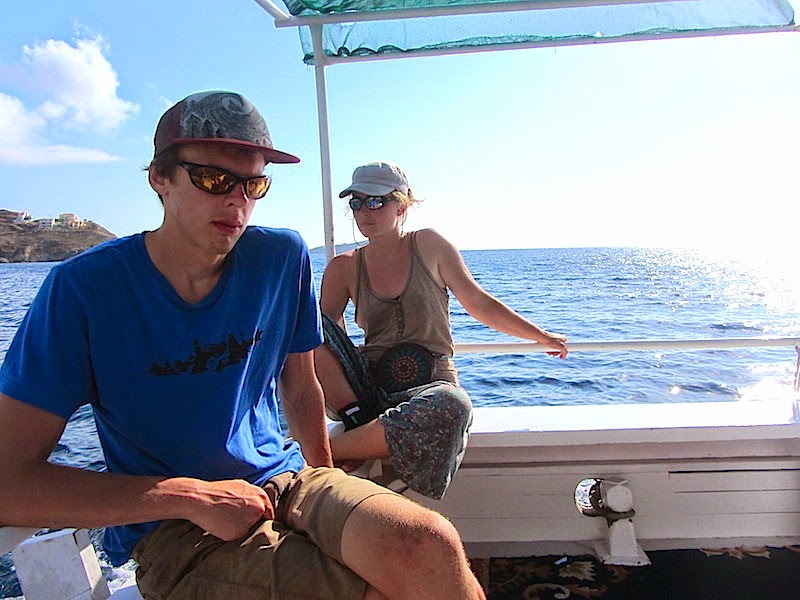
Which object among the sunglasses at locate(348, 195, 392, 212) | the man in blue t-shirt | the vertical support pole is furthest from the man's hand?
the vertical support pole

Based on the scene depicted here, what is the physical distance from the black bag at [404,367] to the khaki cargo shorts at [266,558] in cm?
88

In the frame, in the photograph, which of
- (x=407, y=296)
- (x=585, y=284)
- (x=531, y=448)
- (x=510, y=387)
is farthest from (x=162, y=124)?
(x=585, y=284)

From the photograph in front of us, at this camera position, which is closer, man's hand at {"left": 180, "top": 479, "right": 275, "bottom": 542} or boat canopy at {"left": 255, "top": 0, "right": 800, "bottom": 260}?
man's hand at {"left": 180, "top": 479, "right": 275, "bottom": 542}

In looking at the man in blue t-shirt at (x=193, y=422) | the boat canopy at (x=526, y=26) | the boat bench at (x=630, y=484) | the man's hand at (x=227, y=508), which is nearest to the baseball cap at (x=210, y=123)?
the man in blue t-shirt at (x=193, y=422)

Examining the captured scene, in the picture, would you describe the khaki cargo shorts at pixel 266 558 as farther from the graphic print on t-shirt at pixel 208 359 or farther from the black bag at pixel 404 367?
the black bag at pixel 404 367

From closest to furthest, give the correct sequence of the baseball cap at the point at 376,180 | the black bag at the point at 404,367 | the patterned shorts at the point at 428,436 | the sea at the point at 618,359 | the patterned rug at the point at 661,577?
the patterned shorts at the point at 428,436 → the patterned rug at the point at 661,577 → the black bag at the point at 404,367 → the baseball cap at the point at 376,180 → the sea at the point at 618,359

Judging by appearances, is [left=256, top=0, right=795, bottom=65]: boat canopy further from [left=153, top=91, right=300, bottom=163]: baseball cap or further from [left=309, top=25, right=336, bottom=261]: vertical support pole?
[left=153, top=91, right=300, bottom=163]: baseball cap

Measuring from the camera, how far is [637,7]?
2.38 metres

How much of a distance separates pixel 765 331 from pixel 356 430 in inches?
595

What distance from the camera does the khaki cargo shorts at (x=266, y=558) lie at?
111 centimetres

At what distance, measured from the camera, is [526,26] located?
8.13 feet

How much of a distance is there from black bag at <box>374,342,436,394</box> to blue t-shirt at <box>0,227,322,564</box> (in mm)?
757

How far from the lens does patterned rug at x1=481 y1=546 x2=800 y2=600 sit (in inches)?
78.0

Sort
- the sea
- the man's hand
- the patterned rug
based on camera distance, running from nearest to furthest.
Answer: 1. the man's hand
2. the patterned rug
3. the sea
